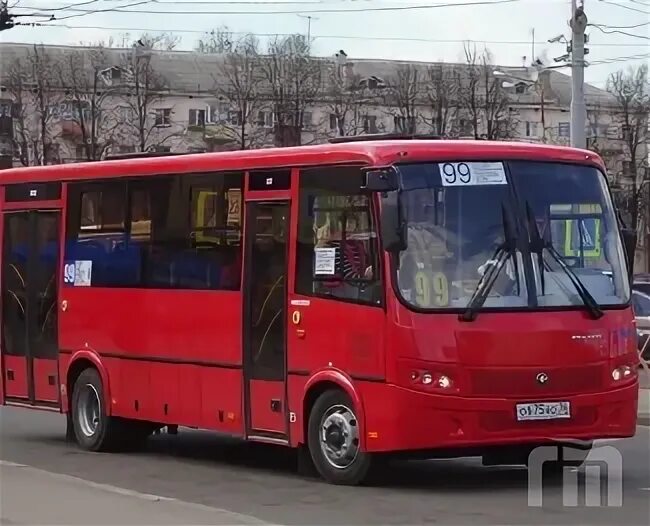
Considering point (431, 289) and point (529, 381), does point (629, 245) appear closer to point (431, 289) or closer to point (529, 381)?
point (529, 381)

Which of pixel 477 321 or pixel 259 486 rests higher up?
pixel 477 321

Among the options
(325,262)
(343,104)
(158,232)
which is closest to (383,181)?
(325,262)

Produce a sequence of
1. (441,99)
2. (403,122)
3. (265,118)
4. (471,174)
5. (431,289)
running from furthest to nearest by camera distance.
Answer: (403,122) < (265,118) < (441,99) < (471,174) < (431,289)

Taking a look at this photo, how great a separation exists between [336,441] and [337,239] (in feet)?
5.56

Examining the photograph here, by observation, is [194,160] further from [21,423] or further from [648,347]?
[648,347]

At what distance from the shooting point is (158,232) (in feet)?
51.9

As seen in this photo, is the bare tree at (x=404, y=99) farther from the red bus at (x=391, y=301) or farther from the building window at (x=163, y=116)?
the red bus at (x=391, y=301)

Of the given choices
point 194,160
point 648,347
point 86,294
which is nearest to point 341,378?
point 194,160

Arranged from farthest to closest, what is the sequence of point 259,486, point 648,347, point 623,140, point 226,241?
point 623,140 < point 648,347 < point 226,241 < point 259,486

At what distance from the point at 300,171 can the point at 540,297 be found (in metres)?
2.47

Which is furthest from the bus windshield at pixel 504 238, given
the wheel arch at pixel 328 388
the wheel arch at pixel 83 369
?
the wheel arch at pixel 83 369

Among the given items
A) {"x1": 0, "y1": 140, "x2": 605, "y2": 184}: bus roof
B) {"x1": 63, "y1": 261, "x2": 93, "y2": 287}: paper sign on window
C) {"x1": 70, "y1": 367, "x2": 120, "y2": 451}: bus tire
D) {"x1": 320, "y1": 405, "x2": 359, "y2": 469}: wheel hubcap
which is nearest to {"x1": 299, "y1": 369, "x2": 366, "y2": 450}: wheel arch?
{"x1": 320, "y1": 405, "x2": 359, "y2": 469}: wheel hubcap

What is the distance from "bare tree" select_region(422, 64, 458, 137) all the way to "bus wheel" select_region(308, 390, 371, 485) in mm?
60867

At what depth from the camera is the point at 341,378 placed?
42.8 ft
